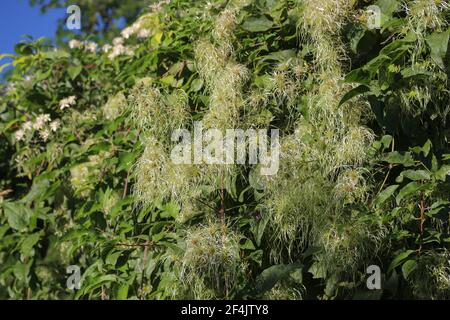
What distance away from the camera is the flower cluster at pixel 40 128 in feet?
9.96

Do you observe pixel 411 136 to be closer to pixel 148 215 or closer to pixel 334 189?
pixel 334 189

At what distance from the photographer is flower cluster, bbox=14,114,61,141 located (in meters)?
3.04

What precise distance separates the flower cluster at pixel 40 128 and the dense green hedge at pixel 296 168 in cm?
57

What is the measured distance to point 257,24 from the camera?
90.5 inches

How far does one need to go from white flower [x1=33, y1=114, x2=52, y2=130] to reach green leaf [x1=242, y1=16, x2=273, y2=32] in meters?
1.13

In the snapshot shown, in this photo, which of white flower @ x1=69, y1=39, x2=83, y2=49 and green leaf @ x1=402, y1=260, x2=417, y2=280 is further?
white flower @ x1=69, y1=39, x2=83, y2=49

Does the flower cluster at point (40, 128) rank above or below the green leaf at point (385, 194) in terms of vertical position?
above

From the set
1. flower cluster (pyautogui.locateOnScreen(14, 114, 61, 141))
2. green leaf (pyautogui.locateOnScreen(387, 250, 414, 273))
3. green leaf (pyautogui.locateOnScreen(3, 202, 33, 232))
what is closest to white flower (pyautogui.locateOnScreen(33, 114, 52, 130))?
flower cluster (pyautogui.locateOnScreen(14, 114, 61, 141))

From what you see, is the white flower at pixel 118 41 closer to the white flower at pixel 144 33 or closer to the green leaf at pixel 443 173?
the white flower at pixel 144 33

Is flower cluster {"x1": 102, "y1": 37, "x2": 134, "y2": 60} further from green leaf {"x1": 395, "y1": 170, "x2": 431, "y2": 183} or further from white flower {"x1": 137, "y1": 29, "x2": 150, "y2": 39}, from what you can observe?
green leaf {"x1": 395, "y1": 170, "x2": 431, "y2": 183}

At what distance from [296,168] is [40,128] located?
1.48m

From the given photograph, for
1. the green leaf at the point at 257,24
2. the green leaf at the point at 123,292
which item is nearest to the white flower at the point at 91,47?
the green leaf at the point at 257,24

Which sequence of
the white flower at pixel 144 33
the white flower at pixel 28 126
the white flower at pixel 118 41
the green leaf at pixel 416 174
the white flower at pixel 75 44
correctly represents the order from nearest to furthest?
the green leaf at pixel 416 174, the white flower at pixel 144 33, the white flower at pixel 28 126, the white flower at pixel 118 41, the white flower at pixel 75 44

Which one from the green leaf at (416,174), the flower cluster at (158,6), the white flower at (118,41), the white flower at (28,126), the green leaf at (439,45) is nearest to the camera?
the green leaf at (439,45)
